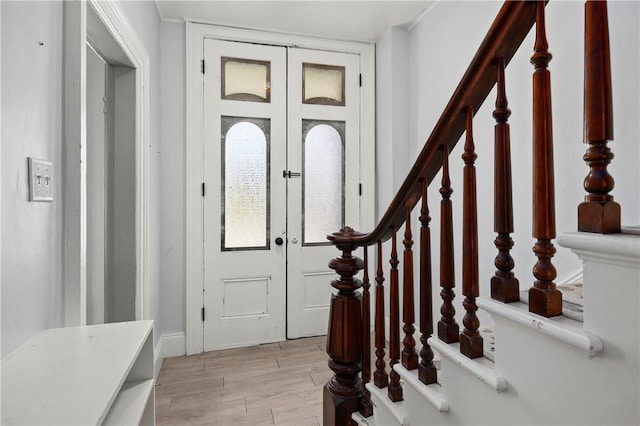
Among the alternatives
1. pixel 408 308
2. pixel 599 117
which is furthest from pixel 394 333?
pixel 599 117

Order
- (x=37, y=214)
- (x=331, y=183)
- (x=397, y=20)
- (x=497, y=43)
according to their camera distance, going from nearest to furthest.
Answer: (x=497, y=43) → (x=37, y=214) → (x=397, y=20) → (x=331, y=183)

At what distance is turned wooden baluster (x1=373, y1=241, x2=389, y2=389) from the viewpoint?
1.43 metres

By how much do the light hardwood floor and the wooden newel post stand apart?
56 centimetres

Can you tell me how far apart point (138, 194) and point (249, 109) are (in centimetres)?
122

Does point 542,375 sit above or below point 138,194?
below

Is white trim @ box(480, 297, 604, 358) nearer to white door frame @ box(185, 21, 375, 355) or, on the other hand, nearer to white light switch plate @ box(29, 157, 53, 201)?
white light switch plate @ box(29, 157, 53, 201)

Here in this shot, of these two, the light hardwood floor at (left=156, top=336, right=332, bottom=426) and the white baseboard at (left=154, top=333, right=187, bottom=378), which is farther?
the white baseboard at (left=154, top=333, right=187, bottom=378)

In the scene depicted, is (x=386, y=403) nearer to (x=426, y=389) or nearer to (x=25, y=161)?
(x=426, y=389)

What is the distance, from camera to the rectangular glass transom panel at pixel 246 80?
9.76ft

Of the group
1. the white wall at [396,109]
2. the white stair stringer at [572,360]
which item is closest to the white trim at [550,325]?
the white stair stringer at [572,360]

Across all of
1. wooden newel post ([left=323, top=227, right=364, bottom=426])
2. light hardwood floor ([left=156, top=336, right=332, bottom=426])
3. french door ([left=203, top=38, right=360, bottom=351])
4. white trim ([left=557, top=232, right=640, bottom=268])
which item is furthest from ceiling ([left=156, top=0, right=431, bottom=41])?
light hardwood floor ([left=156, top=336, right=332, bottom=426])

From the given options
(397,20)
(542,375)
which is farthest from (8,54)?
(397,20)

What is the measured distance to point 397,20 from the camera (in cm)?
290

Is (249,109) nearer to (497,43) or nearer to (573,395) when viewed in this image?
(497,43)
